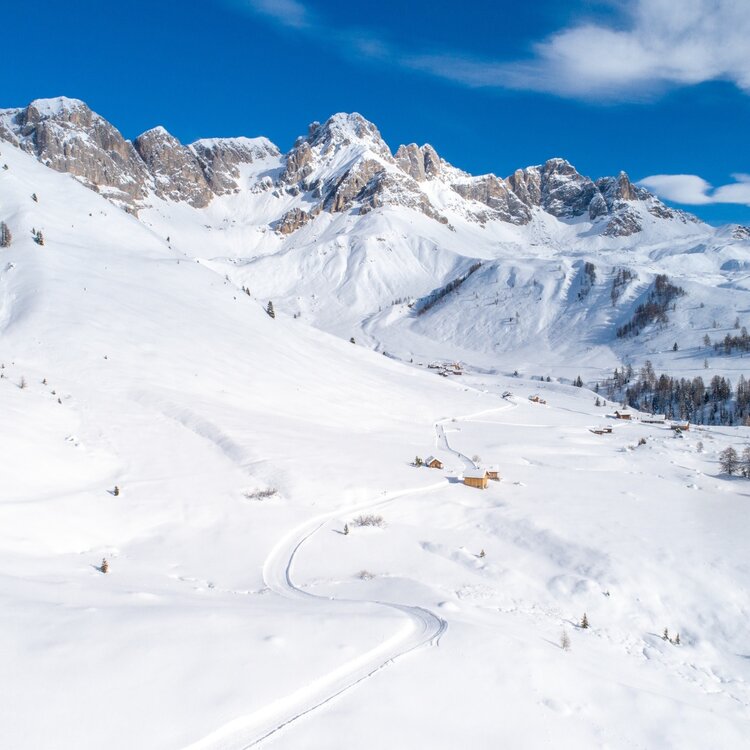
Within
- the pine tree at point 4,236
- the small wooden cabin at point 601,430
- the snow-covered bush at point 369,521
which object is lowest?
the snow-covered bush at point 369,521

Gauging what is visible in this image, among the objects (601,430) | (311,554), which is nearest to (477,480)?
(311,554)

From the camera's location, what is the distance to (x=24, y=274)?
2266 inches

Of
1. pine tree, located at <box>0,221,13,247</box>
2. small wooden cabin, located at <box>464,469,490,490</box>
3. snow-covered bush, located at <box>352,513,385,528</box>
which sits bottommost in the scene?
snow-covered bush, located at <box>352,513,385,528</box>

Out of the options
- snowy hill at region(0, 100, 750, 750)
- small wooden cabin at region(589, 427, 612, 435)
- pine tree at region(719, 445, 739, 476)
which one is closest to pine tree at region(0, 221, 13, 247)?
snowy hill at region(0, 100, 750, 750)

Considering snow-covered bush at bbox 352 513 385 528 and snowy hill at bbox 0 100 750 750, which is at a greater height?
snowy hill at bbox 0 100 750 750

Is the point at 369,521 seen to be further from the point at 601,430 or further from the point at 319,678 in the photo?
the point at 601,430

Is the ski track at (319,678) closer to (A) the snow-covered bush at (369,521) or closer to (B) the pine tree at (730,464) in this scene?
(A) the snow-covered bush at (369,521)

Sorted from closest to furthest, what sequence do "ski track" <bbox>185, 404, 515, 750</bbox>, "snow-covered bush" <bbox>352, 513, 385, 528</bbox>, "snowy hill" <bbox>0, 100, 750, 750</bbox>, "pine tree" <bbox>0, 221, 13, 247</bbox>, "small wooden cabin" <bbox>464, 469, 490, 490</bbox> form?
1. "ski track" <bbox>185, 404, 515, 750</bbox>
2. "snowy hill" <bbox>0, 100, 750, 750</bbox>
3. "snow-covered bush" <bbox>352, 513, 385, 528</bbox>
4. "small wooden cabin" <bbox>464, 469, 490, 490</bbox>
5. "pine tree" <bbox>0, 221, 13, 247</bbox>

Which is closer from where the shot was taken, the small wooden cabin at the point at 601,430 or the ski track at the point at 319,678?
the ski track at the point at 319,678

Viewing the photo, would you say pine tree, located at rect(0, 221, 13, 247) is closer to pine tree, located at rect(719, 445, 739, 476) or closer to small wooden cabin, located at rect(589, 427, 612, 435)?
small wooden cabin, located at rect(589, 427, 612, 435)

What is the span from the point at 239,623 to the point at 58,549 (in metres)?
11.5

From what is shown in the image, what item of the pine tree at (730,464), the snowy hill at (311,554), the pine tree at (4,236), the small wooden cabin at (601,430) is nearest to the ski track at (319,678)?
the snowy hill at (311,554)

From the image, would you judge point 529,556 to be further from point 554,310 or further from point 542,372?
point 554,310

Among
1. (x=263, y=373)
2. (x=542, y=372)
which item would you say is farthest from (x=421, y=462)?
(x=542, y=372)
